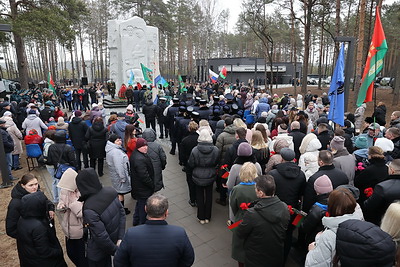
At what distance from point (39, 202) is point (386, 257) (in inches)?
138

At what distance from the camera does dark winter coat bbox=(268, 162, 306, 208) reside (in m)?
3.91

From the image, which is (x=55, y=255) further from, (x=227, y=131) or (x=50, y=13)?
(x=50, y=13)

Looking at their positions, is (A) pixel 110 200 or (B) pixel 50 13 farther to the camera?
(B) pixel 50 13

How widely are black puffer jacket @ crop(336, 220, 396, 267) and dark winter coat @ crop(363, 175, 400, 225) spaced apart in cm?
125

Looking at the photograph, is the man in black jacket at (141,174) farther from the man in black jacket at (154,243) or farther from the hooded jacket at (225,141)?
the man in black jacket at (154,243)

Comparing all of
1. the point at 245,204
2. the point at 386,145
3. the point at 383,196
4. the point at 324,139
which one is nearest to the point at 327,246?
the point at 245,204

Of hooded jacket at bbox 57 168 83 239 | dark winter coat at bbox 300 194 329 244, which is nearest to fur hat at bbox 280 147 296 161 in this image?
dark winter coat at bbox 300 194 329 244

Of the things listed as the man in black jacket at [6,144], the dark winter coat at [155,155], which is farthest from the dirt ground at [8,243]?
the dark winter coat at [155,155]

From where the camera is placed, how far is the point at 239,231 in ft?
10.5

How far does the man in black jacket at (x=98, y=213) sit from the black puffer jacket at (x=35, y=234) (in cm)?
53

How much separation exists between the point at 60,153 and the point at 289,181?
4519 millimetres

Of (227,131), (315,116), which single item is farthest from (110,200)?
(315,116)

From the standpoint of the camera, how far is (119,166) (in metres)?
5.38

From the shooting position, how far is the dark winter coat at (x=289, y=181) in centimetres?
391
